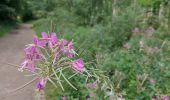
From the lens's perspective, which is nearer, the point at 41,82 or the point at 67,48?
the point at 41,82

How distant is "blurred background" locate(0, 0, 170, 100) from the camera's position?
537 centimetres

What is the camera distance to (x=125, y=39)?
923 cm

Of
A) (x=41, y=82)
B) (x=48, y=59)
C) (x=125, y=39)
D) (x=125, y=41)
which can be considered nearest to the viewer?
(x=41, y=82)

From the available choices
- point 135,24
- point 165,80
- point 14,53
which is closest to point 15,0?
point 14,53

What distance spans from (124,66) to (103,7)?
706 centimetres

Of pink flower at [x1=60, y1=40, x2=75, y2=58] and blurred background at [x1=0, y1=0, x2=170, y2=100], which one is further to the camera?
blurred background at [x1=0, y1=0, x2=170, y2=100]

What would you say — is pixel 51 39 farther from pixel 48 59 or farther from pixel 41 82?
pixel 41 82

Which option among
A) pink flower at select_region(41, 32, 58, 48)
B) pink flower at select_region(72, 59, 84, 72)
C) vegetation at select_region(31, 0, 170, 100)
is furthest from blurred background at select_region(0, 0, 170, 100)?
pink flower at select_region(72, 59, 84, 72)

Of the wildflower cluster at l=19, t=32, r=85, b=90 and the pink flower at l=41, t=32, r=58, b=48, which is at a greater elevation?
the pink flower at l=41, t=32, r=58, b=48

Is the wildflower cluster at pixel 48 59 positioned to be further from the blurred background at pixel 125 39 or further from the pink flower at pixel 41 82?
the blurred background at pixel 125 39

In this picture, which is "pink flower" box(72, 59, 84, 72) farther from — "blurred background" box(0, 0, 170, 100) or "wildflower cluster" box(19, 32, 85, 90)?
"blurred background" box(0, 0, 170, 100)

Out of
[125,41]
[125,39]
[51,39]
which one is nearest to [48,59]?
[51,39]

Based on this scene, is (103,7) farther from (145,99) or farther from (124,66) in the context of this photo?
(145,99)

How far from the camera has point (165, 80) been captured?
18.5 ft
